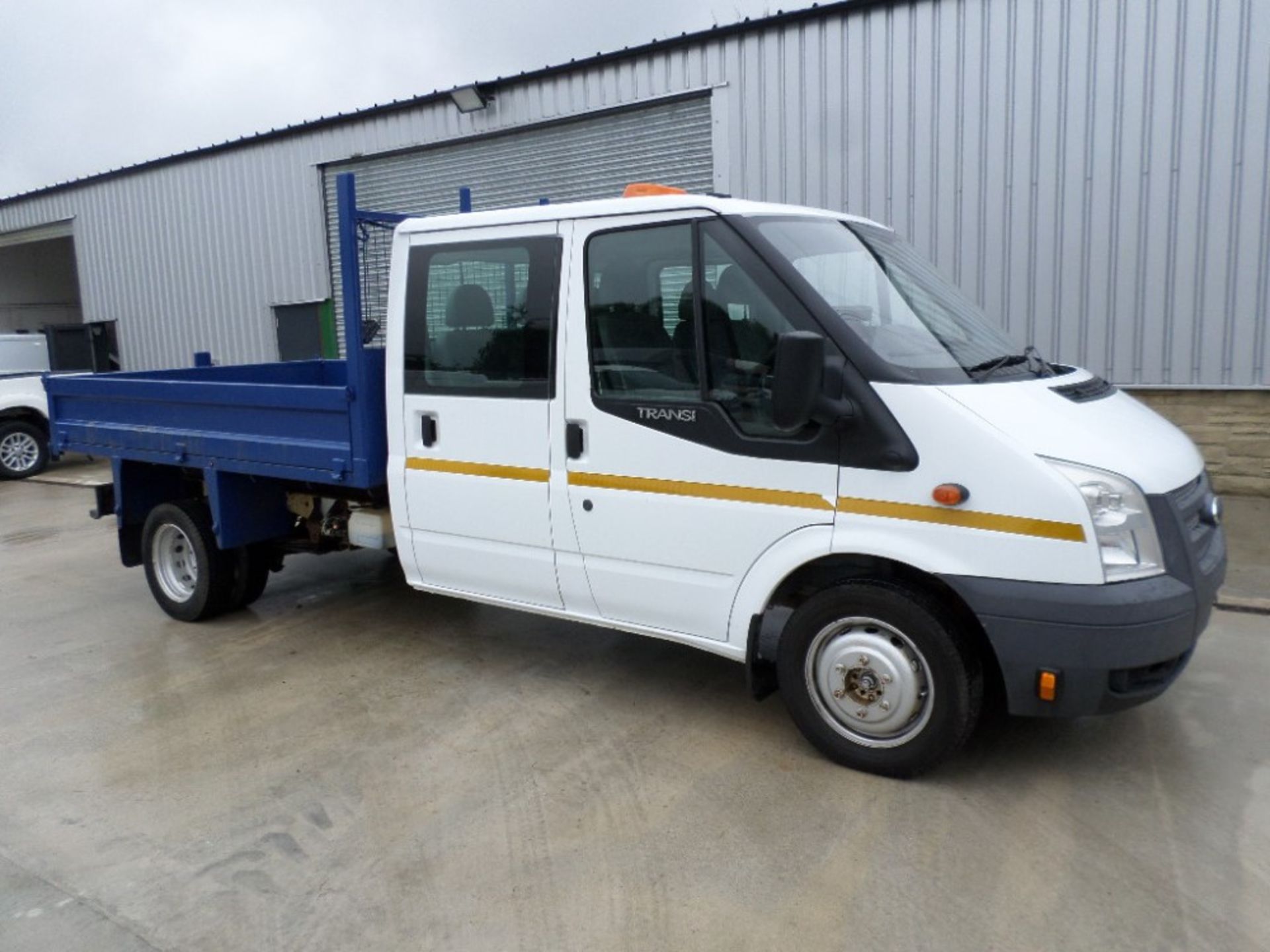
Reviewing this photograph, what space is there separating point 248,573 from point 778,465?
3.89 meters

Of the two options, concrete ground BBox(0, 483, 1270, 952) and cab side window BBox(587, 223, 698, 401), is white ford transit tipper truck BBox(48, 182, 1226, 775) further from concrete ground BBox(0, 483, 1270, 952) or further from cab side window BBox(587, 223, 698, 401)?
concrete ground BBox(0, 483, 1270, 952)

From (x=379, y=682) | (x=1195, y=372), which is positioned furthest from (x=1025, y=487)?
(x=1195, y=372)

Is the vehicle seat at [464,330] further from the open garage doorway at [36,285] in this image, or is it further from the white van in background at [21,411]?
the open garage doorway at [36,285]

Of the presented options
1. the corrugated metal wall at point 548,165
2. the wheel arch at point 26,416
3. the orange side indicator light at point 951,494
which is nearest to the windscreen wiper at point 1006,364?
the orange side indicator light at point 951,494

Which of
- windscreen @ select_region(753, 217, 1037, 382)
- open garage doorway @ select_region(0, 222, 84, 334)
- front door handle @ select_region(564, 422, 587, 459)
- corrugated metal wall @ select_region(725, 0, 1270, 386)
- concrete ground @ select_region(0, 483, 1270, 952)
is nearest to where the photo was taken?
concrete ground @ select_region(0, 483, 1270, 952)

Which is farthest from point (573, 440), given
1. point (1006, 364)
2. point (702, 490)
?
point (1006, 364)

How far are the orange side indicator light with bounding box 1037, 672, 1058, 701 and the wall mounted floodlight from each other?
10052 millimetres

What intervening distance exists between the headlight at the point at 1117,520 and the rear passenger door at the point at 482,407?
216 centimetres

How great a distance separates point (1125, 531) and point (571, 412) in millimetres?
2176

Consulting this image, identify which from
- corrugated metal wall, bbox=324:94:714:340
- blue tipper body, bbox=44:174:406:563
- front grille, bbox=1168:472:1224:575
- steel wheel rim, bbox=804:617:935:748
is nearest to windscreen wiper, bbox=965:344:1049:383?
front grille, bbox=1168:472:1224:575

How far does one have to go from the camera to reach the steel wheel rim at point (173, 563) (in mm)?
6309

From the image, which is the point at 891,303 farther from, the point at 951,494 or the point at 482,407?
the point at 482,407

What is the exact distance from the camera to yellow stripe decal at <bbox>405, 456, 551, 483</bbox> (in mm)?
4465

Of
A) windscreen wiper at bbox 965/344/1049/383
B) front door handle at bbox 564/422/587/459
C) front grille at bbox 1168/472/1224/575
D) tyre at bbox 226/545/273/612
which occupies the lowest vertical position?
tyre at bbox 226/545/273/612
